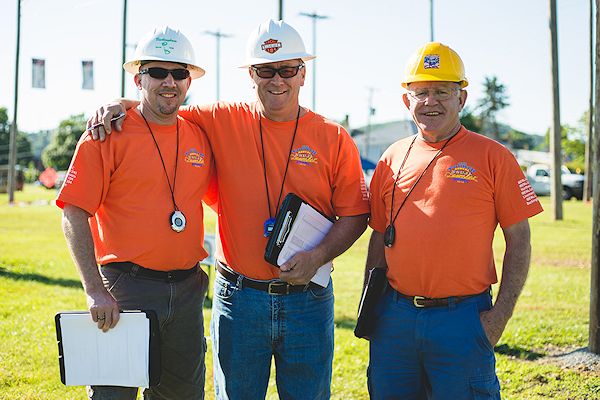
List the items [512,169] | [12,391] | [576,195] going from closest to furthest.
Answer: [512,169] → [12,391] → [576,195]

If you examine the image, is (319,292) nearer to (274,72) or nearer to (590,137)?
(274,72)

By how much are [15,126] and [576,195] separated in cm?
2990

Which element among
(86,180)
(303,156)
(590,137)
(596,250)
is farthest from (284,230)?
(590,137)

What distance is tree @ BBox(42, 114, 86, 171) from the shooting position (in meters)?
93.6

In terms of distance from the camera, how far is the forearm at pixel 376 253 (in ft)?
13.2

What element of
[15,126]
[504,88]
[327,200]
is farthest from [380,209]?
[504,88]

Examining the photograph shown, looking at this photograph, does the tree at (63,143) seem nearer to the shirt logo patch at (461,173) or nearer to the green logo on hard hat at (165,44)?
the green logo on hard hat at (165,44)

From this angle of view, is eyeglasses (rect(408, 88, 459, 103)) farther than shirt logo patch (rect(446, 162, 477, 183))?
Yes

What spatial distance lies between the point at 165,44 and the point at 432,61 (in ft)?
5.12

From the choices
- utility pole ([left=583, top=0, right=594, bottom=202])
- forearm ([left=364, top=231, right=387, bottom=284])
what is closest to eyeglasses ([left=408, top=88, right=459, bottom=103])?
forearm ([left=364, top=231, right=387, bottom=284])

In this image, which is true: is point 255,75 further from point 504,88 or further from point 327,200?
point 504,88

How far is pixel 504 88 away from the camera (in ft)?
362

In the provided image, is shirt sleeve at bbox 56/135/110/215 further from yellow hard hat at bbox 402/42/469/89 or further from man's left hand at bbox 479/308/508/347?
man's left hand at bbox 479/308/508/347

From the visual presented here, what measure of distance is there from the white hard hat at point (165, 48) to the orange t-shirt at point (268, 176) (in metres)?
0.45
